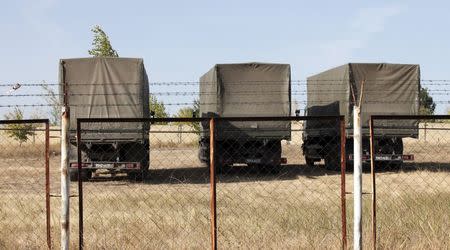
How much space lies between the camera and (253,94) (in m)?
16.3

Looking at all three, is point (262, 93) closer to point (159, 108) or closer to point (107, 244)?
point (107, 244)

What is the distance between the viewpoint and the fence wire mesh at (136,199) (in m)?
7.13

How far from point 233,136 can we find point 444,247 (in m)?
10.3

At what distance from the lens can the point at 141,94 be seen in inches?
564

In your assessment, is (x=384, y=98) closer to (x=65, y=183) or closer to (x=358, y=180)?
(x=358, y=180)

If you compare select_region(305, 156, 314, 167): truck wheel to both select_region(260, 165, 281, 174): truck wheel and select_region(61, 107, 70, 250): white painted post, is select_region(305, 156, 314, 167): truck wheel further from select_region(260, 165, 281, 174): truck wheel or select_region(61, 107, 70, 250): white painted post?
select_region(61, 107, 70, 250): white painted post

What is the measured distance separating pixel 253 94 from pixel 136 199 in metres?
6.29

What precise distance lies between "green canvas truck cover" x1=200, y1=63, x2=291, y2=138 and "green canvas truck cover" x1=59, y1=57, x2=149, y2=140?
267 cm

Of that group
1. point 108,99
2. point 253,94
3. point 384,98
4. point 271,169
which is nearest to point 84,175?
point 108,99

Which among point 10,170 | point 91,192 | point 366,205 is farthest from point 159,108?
point 366,205

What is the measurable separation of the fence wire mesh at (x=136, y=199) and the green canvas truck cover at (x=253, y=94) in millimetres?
2151

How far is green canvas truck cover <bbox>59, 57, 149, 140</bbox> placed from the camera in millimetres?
14273

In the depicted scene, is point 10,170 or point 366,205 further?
point 10,170

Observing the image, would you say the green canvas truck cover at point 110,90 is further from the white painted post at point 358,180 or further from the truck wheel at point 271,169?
the white painted post at point 358,180
